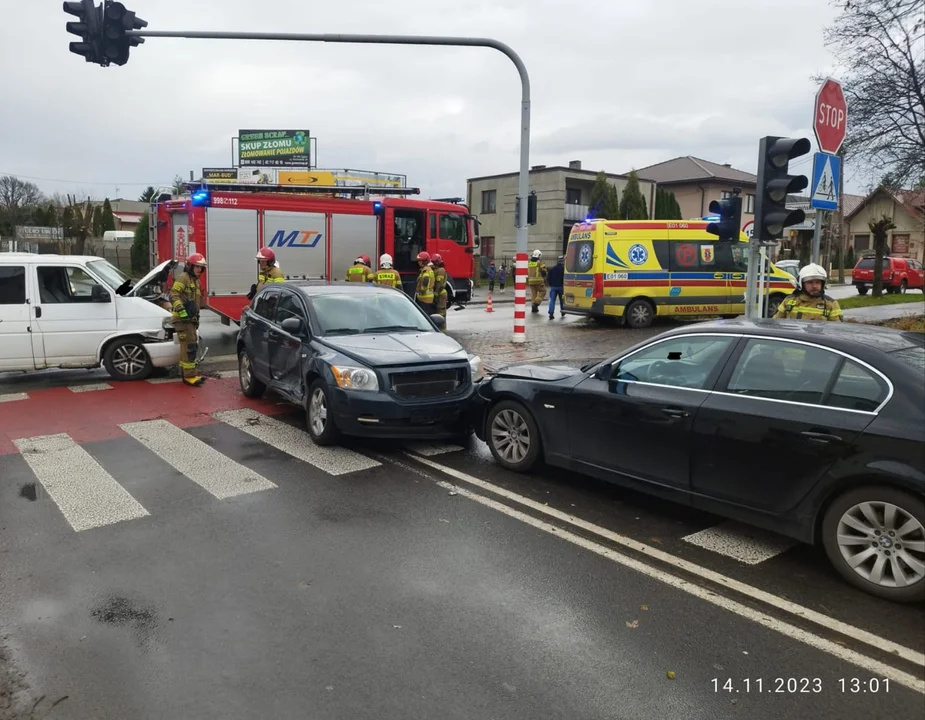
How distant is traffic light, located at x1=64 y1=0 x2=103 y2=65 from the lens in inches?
467

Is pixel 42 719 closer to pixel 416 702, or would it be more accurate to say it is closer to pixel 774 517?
pixel 416 702

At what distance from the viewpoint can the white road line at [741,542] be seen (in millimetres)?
4789

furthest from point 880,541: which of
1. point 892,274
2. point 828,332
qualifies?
point 892,274

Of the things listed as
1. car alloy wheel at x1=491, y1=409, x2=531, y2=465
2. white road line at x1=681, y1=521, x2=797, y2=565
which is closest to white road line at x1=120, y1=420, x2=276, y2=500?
car alloy wheel at x1=491, y1=409, x2=531, y2=465

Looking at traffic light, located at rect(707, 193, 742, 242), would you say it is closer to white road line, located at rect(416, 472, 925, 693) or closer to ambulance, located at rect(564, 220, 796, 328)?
white road line, located at rect(416, 472, 925, 693)

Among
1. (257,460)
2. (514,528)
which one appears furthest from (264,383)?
(514,528)

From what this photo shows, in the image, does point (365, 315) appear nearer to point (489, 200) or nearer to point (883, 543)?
point (883, 543)

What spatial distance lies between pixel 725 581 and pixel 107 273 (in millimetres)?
9437

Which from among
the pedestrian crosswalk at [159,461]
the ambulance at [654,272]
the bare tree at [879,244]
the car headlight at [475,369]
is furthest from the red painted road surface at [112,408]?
the bare tree at [879,244]

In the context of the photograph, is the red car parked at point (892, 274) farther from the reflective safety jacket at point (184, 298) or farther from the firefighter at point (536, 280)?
the reflective safety jacket at point (184, 298)

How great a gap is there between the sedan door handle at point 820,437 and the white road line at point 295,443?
12.2 feet

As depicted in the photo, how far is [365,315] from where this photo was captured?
830cm

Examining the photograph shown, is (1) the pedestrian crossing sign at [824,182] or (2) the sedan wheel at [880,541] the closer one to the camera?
(2) the sedan wheel at [880,541]

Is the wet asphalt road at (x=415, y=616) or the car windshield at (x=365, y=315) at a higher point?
the car windshield at (x=365, y=315)
